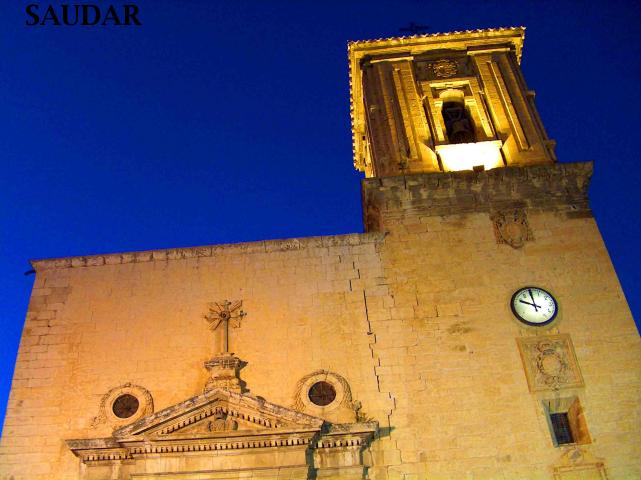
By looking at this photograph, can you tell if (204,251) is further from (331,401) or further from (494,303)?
(494,303)

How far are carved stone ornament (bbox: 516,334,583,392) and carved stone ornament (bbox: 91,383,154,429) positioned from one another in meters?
6.65

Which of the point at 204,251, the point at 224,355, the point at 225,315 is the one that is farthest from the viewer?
the point at 204,251

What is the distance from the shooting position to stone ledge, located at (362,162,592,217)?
13227 mm

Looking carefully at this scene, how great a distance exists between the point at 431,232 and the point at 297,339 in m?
3.51

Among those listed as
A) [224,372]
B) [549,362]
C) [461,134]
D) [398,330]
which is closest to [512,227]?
[549,362]

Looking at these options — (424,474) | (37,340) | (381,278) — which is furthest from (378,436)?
(37,340)

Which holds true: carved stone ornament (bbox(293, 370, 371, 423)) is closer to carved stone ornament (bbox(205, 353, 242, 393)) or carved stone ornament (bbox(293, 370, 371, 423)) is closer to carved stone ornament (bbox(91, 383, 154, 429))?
carved stone ornament (bbox(205, 353, 242, 393))

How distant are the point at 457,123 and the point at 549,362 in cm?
660

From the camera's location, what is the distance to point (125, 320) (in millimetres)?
12367

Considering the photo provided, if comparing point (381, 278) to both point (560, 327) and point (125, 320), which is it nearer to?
point (560, 327)

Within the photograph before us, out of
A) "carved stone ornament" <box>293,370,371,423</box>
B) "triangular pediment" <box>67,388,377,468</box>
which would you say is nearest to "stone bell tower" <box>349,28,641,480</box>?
"carved stone ornament" <box>293,370,371,423</box>

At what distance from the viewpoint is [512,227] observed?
12867mm

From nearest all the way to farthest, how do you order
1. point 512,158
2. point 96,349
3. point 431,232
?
point 96,349, point 431,232, point 512,158

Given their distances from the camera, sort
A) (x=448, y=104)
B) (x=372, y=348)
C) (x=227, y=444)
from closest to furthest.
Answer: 1. (x=227, y=444)
2. (x=372, y=348)
3. (x=448, y=104)
